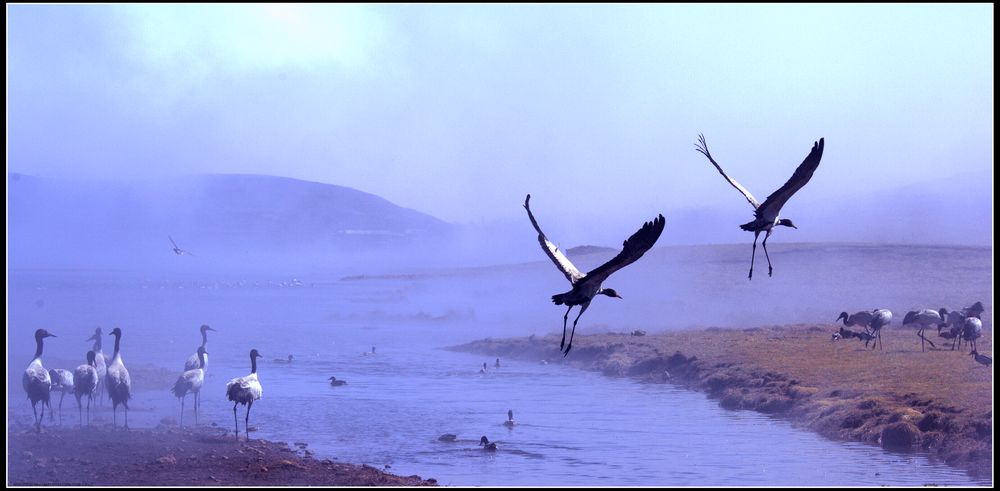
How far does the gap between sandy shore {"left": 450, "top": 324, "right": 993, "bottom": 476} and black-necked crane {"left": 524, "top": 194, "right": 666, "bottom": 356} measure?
9.06m

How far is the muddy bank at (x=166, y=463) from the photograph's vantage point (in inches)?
679

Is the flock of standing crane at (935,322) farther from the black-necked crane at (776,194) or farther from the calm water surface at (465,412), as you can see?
the black-necked crane at (776,194)

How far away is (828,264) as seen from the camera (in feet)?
180

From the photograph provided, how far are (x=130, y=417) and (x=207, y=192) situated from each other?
113 metres

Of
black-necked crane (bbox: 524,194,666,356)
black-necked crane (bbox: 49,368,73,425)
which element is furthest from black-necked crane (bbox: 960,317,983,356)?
black-necked crane (bbox: 49,368,73,425)

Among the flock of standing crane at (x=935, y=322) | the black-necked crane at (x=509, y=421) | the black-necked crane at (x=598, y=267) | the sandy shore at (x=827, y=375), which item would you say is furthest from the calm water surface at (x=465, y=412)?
the black-necked crane at (x=598, y=267)

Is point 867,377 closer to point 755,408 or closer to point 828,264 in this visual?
point 755,408

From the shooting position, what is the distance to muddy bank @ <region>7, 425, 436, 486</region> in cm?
1723

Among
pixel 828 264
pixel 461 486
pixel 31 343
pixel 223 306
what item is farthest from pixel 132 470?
pixel 223 306

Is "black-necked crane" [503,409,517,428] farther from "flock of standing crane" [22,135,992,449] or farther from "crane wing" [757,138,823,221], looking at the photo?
"crane wing" [757,138,823,221]

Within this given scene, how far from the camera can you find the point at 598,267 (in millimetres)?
11641

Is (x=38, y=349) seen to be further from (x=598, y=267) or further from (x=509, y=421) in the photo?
(x=598, y=267)

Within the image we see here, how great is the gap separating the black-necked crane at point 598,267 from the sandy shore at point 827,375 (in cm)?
906

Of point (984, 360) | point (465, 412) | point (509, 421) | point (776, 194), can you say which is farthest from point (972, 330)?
point (776, 194)
